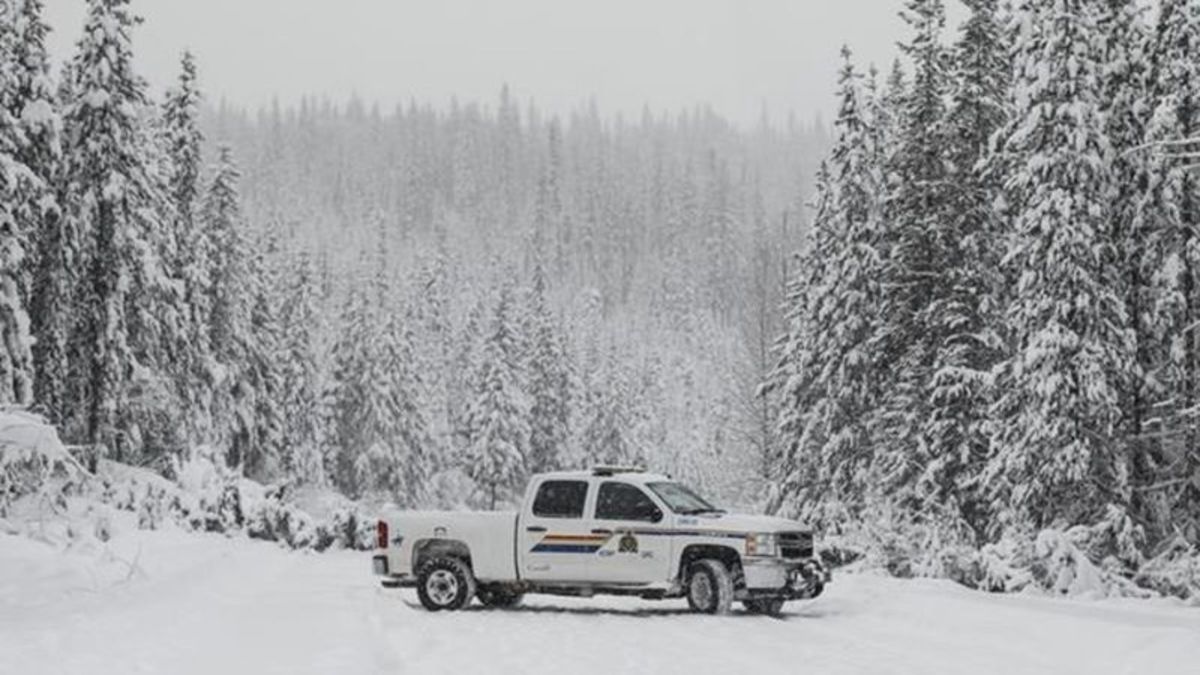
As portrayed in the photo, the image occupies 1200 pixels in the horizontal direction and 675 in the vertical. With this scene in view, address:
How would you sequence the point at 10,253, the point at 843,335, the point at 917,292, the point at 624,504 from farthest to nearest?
1. the point at 843,335
2. the point at 917,292
3. the point at 10,253
4. the point at 624,504

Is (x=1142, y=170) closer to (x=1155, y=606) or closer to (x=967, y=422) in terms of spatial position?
(x=967, y=422)

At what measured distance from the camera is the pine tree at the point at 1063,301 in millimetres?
26047

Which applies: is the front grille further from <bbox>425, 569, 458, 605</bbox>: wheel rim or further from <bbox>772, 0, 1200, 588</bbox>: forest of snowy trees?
<bbox>772, 0, 1200, 588</bbox>: forest of snowy trees

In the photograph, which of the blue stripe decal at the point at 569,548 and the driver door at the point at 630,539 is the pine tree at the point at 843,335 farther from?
the blue stripe decal at the point at 569,548

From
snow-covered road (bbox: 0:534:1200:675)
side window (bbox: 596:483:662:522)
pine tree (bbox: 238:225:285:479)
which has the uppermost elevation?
pine tree (bbox: 238:225:285:479)

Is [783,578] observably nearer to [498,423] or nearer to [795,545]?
[795,545]

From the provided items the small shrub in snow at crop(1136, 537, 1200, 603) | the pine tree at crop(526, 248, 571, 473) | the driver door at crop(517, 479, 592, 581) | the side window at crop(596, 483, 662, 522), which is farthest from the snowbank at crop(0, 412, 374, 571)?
the pine tree at crop(526, 248, 571, 473)

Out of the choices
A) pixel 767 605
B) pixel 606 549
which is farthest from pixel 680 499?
pixel 767 605

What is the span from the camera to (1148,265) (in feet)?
89.5

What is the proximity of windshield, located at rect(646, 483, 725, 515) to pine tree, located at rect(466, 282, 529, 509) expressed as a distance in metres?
54.6

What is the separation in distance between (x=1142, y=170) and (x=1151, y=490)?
6255 millimetres

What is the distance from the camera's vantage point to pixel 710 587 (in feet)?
60.5

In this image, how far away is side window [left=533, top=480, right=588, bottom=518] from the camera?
63.6 ft

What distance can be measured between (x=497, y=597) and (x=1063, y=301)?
42.1 ft
